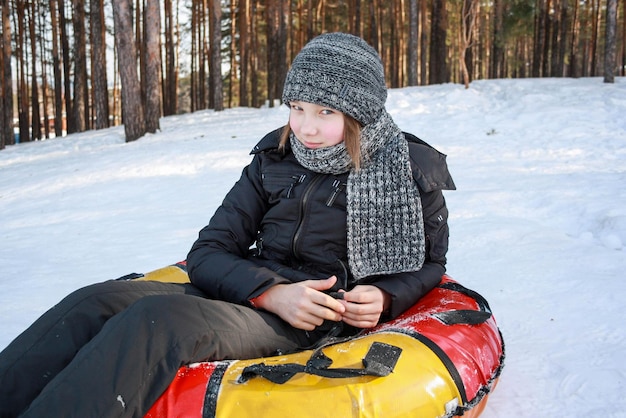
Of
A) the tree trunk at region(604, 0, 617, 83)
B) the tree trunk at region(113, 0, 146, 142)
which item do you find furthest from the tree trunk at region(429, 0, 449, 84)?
the tree trunk at region(113, 0, 146, 142)

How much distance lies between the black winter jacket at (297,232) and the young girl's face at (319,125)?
0.16 metres

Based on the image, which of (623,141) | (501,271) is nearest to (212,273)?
(501,271)

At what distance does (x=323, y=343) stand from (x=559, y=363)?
1122 millimetres

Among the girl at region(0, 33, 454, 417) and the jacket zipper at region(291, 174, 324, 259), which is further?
the jacket zipper at region(291, 174, 324, 259)

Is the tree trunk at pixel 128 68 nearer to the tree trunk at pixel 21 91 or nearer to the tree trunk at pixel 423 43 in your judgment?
the tree trunk at pixel 21 91

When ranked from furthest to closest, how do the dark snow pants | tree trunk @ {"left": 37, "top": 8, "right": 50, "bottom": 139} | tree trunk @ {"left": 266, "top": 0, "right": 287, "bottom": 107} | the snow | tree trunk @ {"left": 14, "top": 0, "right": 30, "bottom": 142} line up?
tree trunk @ {"left": 37, "top": 8, "right": 50, "bottom": 139} → tree trunk @ {"left": 14, "top": 0, "right": 30, "bottom": 142} → tree trunk @ {"left": 266, "top": 0, "right": 287, "bottom": 107} → the snow → the dark snow pants

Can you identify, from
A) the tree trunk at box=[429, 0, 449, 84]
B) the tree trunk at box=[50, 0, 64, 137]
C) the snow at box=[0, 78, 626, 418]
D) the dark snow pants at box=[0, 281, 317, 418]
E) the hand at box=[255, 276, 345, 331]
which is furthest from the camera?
the tree trunk at box=[50, 0, 64, 137]

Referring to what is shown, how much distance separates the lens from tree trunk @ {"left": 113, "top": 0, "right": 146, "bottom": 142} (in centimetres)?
1018

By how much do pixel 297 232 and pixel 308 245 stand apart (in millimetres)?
64

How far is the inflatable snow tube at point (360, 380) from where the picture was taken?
1.43 meters

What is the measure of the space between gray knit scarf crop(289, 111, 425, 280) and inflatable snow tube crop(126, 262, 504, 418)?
251 millimetres

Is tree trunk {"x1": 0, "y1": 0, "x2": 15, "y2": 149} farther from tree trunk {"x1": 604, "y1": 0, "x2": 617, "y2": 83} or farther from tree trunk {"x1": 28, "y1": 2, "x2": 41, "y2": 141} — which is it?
tree trunk {"x1": 604, "y1": 0, "x2": 617, "y2": 83}

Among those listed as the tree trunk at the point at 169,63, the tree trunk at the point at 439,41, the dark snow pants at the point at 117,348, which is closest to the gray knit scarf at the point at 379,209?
the dark snow pants at the point at 117,348

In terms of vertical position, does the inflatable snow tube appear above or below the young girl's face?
below
